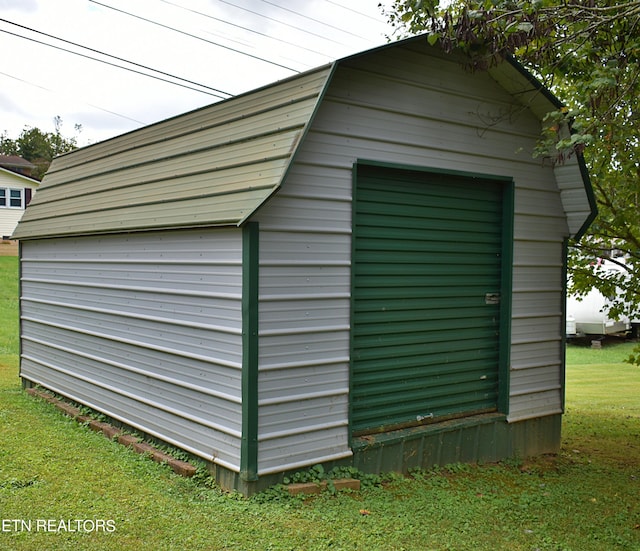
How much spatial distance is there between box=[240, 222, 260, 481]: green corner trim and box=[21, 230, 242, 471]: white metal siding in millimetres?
115

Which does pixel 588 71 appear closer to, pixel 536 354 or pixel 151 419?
pixel 536 354

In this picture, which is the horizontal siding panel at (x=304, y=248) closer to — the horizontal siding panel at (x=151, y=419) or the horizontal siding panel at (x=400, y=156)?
the horizontal siding panel at (x=400, y=156)

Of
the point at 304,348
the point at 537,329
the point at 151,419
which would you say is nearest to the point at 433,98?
the point at 304,348

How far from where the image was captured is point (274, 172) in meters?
5.13

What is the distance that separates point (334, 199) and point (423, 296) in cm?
149

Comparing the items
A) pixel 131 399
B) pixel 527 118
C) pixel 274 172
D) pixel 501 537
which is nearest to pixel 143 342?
pixel 131 399

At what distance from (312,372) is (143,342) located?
204 centimetres

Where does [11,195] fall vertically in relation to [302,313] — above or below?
above

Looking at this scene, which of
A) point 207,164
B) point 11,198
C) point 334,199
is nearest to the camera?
point 334,199

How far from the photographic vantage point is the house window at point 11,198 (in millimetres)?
32844

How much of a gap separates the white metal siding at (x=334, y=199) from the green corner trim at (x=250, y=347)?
8 centimetres

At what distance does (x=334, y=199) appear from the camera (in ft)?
18.4

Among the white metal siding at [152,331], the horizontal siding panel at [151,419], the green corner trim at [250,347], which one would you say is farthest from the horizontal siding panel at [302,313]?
the horizontal siding panel at [151,419]

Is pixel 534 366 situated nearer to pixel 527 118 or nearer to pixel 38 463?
pixel 527 118
